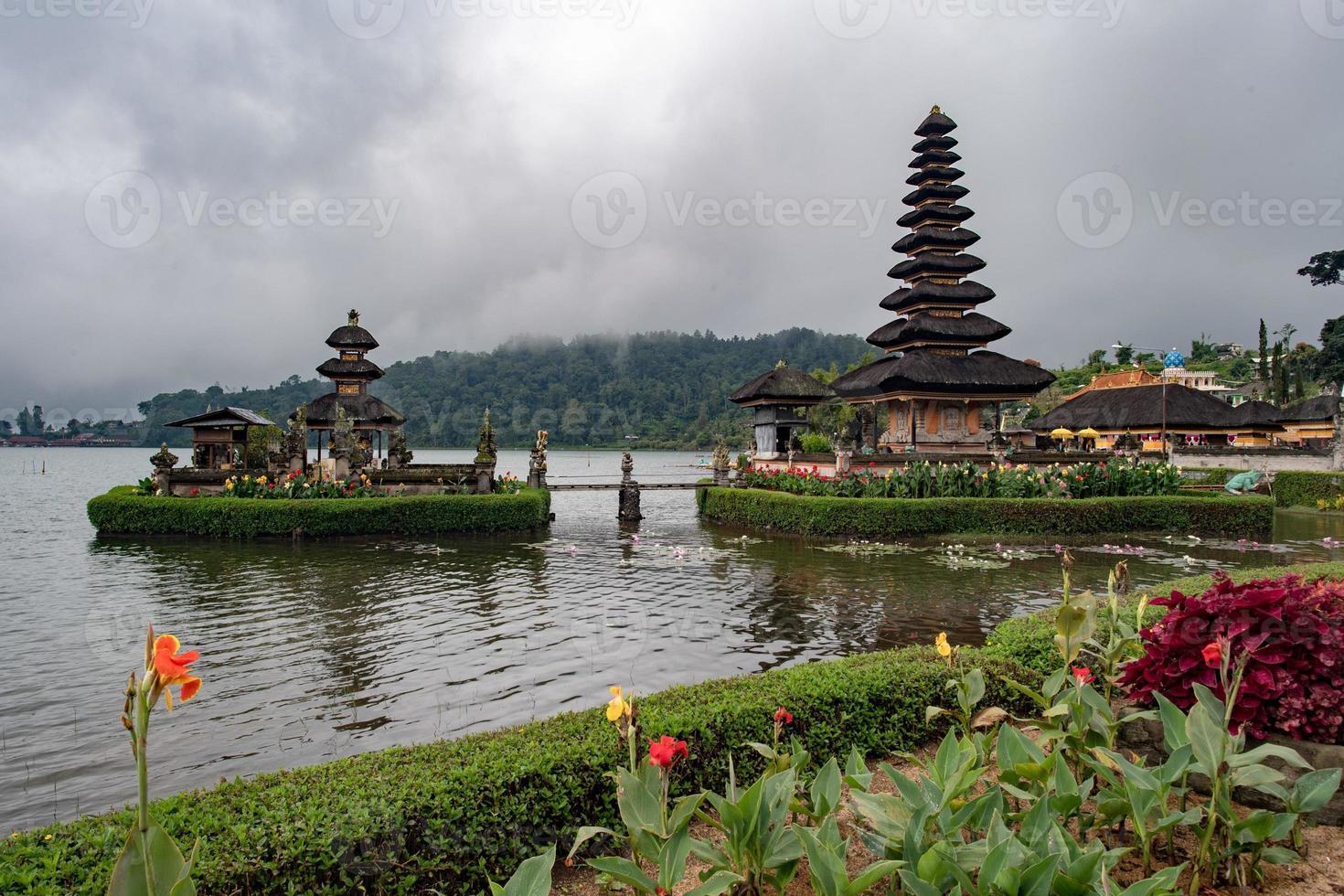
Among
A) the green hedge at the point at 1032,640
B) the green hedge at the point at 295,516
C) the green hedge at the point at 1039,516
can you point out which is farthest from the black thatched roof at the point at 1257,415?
the green hedge at the point at 295,516

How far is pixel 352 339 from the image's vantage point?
99.0 ft

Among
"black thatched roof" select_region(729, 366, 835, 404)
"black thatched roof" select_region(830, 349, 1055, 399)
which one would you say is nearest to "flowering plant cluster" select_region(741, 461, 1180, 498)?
"black thatched roof" select_region(830, 349, 1055, 399)

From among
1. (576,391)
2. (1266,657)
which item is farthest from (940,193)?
(576,391)

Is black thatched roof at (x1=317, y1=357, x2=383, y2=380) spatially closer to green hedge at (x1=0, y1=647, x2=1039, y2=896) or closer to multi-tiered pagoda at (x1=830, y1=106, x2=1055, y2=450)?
multi-tiered pagoda at (x1=830, y1=106, x2=1055, y2=450)

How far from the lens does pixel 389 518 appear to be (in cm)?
1988

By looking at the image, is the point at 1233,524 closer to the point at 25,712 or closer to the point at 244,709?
the point at 244,709

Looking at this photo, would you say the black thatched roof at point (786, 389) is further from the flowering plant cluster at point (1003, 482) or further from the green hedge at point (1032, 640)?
the green hedge at point (1032, 640)

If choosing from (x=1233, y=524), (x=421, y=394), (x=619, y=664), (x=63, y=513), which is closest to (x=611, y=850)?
(x=619, y=664)

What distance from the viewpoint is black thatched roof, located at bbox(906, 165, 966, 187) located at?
31.2m

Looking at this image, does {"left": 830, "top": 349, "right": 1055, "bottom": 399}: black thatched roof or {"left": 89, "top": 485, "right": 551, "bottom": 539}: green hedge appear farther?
{"left": 830, "top": 349, "right": 1055, "bottom": 399}: black thatched roof

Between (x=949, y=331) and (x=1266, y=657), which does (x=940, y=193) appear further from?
(x=1266, y=657)

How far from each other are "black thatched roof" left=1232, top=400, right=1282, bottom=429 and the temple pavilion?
1584 inches

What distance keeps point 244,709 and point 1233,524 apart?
22.4 meters

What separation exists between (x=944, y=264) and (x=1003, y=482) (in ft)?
44.0
